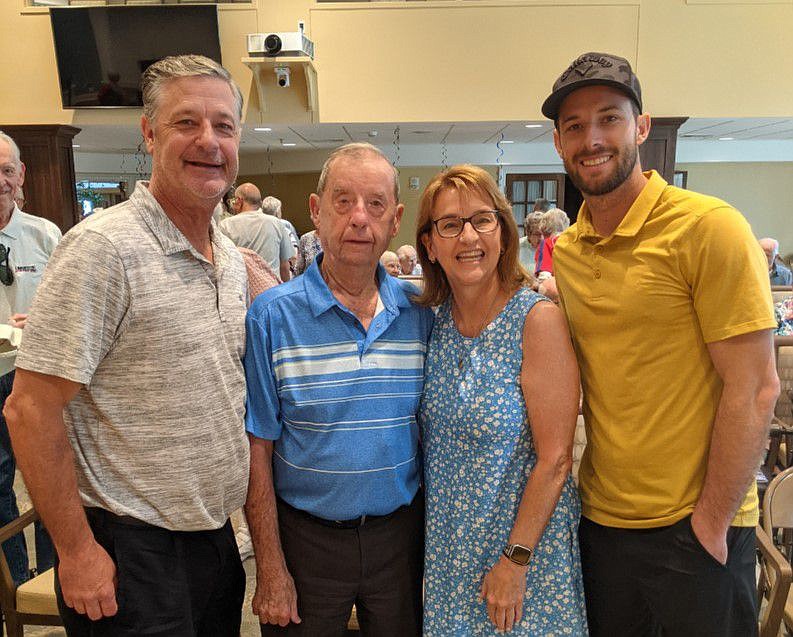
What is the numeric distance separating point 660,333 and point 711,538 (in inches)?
18.1

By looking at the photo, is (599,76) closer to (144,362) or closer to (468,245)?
(468,245)

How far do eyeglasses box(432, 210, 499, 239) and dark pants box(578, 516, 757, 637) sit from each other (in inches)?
30.3

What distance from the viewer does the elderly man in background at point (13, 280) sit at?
2.35 meters

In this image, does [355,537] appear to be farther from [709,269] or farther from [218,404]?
[709,269]

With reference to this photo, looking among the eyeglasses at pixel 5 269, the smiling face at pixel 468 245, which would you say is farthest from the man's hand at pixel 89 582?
the eyeglasses at pixel 5 269

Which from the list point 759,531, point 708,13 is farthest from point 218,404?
point 708,13

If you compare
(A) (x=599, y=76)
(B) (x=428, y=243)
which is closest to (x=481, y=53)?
(A) (x=599, y=76)

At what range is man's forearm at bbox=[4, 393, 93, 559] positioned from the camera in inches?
42.6

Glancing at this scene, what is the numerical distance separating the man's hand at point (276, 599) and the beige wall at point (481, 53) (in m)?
5.45

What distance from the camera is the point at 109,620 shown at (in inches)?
48.5

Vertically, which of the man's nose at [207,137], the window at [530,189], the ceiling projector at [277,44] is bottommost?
the man's nose at [207,137]

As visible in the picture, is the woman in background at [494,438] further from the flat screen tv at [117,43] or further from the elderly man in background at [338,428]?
Answer: the flat screen tv at [117,43]

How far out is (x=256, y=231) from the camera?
5188mm

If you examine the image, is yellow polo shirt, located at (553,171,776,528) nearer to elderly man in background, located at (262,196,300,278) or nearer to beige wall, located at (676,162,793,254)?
elderly man in background, located at (262,196,300,278)
